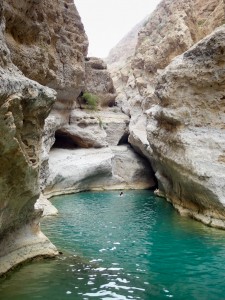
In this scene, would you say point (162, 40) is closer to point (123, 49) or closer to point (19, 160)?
point (19, 160)

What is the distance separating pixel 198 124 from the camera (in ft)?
66.2

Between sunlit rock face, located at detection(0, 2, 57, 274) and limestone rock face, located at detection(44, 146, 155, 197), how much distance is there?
16.9 metres

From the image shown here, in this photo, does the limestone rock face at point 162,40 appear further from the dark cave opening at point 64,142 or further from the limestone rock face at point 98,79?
the dark cave opening at point 64,142

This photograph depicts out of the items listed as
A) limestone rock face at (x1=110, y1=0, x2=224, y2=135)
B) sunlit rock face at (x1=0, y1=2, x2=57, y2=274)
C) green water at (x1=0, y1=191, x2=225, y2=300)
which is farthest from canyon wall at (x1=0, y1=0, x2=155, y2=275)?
limestone rock face at (x1=110, y1=0, x2=224, y2=135)

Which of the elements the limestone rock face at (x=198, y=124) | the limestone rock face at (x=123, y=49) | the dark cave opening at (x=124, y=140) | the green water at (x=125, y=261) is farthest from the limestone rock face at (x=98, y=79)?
the limestone rock face at (x=123, y=49)

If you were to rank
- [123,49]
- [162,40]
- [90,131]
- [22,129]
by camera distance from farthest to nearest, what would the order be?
[123,49]
[162,40]
[90,131]
[22,129]

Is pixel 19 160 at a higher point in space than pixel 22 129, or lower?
lower

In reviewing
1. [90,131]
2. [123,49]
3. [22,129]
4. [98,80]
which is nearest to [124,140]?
[90,131]

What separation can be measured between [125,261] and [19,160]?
5.91 meters

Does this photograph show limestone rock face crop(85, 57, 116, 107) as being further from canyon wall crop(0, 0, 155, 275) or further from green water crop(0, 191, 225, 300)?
green water crop(0, 191, 225, 300)

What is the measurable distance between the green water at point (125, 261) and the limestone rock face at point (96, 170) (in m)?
7.90

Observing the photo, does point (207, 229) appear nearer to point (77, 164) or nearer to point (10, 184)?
point (10, 184)

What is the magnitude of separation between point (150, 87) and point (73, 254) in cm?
2992

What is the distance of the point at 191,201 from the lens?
70.1 ft
